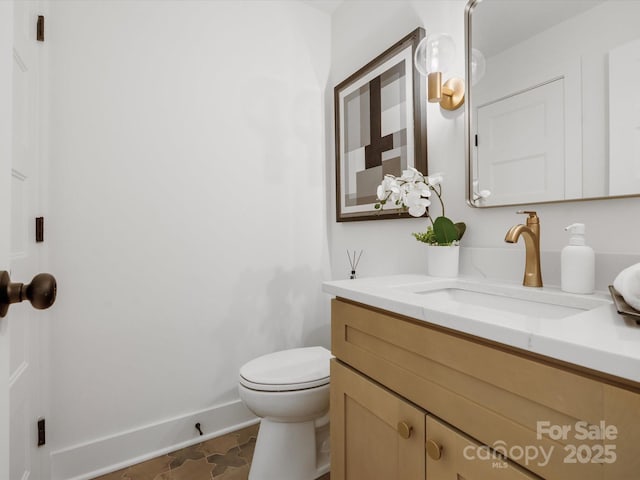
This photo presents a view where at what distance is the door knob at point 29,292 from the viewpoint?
0.43 metres

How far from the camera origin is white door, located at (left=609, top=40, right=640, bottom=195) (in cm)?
81

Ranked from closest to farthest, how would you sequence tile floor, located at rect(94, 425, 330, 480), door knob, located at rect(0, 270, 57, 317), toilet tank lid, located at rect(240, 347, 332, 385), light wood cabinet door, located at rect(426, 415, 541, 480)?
door knob, located at rect(0, 270, 57, 317)
light wood cabinet door, located at rect(426, 415, 541, 480)
toilet tank lid, located at rect(240, 347, 332, 385)
tile floor, located at rect(94, 425, 330, 480)

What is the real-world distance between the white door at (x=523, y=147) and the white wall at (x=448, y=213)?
6cm

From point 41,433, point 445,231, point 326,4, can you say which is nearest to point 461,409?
point 445,231

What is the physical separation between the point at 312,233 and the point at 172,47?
120 cm

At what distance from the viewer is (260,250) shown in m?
1.82

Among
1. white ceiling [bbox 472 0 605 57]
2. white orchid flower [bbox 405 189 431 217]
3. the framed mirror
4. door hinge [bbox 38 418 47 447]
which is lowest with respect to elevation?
door hinge [bbox 38 418 47 447]

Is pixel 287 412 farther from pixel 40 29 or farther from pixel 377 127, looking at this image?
pixel 40 29

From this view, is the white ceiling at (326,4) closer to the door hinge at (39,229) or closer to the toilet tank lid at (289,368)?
the door hinge at (39,229)

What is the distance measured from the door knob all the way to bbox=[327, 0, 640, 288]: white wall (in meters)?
1.19

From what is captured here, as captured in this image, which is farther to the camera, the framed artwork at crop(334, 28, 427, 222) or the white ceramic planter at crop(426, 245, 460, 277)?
the framed artwork at crop(334, 28, 427, 222)

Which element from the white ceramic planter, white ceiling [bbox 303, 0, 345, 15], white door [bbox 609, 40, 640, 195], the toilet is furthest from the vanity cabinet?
white ceiling [bbox 303, 0, 345, 15]

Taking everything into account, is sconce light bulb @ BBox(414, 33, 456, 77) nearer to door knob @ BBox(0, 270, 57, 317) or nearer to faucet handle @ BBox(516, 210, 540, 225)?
faucet handle @ BBox(516, 210, 540, 225)

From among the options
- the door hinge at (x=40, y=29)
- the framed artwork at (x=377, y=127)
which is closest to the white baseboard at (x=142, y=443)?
the framed artwork at (x=377, y=127)
